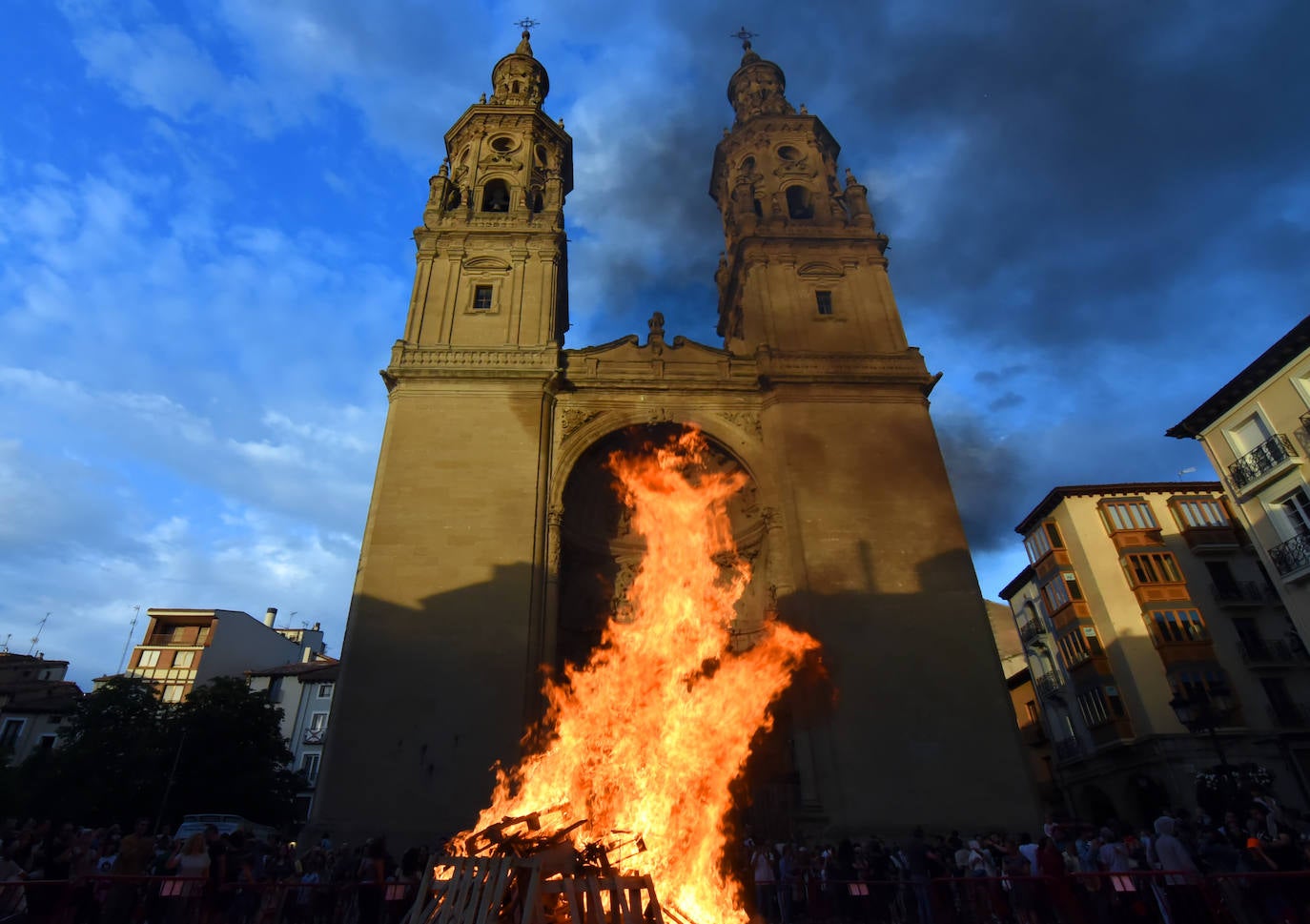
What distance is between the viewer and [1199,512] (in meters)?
30.0

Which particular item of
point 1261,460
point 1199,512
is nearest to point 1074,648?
point 1199,512

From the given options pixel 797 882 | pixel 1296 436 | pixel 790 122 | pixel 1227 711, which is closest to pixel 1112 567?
pixel 1227 711

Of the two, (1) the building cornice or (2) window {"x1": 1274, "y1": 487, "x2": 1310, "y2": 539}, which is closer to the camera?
(2) window {"x1": 1274, "y1": 487, "x2": 1310, "y2": 539}

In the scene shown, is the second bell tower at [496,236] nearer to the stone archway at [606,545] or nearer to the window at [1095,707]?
the stone archway at [606,545]

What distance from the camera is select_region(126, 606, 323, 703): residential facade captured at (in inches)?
1667

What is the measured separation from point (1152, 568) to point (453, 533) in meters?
27.0

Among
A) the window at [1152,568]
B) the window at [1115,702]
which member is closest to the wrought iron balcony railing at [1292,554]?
the window at [1152,568]

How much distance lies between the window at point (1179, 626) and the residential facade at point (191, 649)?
46819mm

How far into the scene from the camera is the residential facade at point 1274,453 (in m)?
19.5

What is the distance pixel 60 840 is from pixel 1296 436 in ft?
90.7

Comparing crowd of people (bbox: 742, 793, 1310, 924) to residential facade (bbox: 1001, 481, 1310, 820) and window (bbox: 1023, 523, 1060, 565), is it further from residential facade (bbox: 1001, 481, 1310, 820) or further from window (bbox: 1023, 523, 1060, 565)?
window (bbox: 1023, 523, 1060, 565)

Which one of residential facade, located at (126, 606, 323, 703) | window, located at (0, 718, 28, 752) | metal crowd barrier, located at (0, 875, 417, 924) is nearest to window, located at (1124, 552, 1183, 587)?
metal crowd barrier, located at (0, 875, 417, 924)

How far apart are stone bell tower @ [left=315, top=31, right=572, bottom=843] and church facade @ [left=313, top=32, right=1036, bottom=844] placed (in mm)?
58

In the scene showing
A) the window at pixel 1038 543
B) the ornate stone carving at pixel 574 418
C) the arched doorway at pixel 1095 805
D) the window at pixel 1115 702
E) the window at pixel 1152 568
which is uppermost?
the window at pixel 1038 543
